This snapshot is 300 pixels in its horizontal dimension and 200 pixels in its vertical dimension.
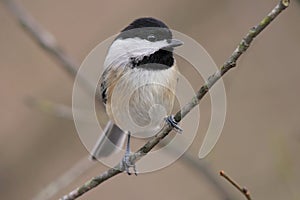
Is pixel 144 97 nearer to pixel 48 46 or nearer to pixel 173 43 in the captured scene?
pixel 173 43

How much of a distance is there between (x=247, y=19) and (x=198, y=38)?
231 mm

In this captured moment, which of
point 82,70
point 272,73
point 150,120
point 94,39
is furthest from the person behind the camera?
point 94,39

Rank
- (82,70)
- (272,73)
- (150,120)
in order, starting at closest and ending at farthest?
(150,120) < (82,70) < (272,73)

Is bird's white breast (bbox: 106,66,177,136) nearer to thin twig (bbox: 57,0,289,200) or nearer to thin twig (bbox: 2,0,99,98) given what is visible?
thin twig (bbox: 57,0,289,200)

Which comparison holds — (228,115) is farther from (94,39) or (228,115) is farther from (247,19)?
(94,39)

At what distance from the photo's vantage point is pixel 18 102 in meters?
2.83

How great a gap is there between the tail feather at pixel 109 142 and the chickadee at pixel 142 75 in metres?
0.25

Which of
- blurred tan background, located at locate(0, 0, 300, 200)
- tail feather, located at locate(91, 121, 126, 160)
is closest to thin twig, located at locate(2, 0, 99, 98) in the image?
tail feather, located at locate(91, 121, 126, 160)

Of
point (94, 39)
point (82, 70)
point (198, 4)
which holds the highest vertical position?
point (94, 39)

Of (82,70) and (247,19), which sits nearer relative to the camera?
(82,70)

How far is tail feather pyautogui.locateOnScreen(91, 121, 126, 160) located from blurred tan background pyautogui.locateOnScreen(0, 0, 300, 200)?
0.54 metres

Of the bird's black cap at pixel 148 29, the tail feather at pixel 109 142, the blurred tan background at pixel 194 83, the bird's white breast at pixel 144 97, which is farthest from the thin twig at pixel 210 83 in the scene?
the blurred tan background at pixel 194 83

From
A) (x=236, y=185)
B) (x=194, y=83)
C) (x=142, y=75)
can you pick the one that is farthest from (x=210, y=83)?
(x=194, y=83)

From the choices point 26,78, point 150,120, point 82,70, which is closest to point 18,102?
point 26,78
